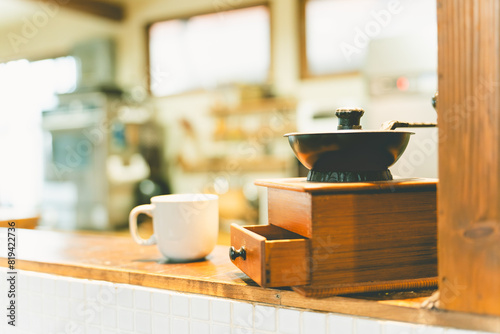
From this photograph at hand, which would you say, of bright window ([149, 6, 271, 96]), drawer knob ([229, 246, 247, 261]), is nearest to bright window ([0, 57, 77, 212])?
bright window ([149, 6, 271, 96])

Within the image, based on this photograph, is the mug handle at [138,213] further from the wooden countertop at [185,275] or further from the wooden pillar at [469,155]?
the wooden pillar at [469,155]

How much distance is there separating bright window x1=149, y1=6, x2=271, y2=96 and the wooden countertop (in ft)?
12.8

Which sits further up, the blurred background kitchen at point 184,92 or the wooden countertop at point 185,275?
the blurred background kitchen at point 184,92

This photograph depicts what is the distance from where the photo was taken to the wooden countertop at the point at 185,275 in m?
0.81

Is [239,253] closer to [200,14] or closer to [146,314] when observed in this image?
[146,314]

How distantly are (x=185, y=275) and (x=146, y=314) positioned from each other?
13 centimetres

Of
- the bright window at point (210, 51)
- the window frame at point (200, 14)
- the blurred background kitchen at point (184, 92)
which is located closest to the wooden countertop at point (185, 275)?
the blurred background kitchen at point (184, 92)

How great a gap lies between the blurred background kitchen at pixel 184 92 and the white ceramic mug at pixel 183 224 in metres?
3.16

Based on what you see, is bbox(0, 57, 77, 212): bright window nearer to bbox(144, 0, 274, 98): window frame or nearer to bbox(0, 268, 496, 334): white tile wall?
bbox(144, 0, 274, 98): window frame

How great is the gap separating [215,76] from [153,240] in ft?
14.6

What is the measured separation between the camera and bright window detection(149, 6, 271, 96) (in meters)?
5.16

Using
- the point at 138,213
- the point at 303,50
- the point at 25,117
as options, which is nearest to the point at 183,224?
the point at 138,213

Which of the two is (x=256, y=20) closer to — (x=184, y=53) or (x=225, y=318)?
(x=184, y=53)

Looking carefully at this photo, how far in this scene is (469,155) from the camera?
2.41 ft
